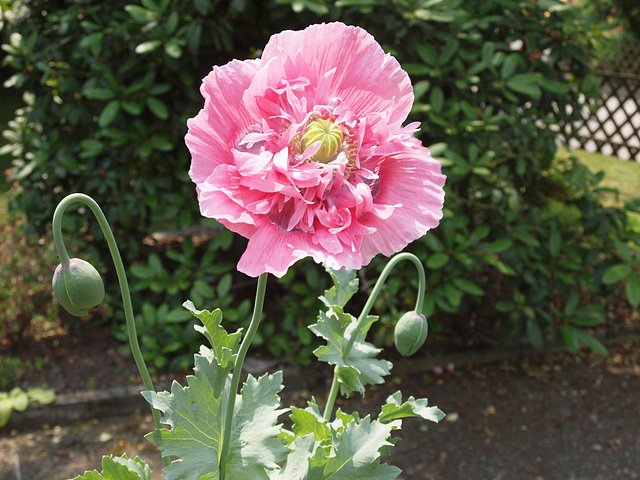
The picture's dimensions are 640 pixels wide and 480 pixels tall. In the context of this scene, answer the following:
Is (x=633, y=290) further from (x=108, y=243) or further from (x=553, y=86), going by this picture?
(x=108, y=243)

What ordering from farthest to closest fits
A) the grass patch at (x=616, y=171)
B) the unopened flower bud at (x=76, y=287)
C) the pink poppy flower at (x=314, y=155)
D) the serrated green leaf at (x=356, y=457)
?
the grass patch at (x=616, y=171) < the serrated green leaf at (x=356, y=457) < the unopened flower bud at (x=76, y=287) < the pink poppy flower at (x=314, y=155)

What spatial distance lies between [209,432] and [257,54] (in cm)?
270

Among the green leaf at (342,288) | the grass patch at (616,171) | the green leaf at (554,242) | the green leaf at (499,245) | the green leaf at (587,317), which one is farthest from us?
the grass patch at (616,171)

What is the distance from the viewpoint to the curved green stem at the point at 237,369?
2.71 feet

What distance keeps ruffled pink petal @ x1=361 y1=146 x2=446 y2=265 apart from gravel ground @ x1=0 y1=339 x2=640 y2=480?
233cm

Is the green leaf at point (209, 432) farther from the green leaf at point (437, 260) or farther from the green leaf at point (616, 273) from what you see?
the green leaf at point (616, 273)

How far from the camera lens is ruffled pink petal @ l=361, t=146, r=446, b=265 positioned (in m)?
0.79

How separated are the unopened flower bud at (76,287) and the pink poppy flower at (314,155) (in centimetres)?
23

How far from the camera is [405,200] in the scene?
0.82m

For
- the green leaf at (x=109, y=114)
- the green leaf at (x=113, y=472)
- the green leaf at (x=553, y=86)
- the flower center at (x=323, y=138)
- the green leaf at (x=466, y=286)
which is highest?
the flower center at (x=323, y=138)

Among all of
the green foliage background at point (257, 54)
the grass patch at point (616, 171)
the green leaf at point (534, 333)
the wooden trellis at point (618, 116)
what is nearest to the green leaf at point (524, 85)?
the green foliage background at point (257, 54)

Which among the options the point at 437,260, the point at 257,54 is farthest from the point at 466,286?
the point at 257,54

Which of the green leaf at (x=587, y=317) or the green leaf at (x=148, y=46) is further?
the green leaf at (x=587, y=317)

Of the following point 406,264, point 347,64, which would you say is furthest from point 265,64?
point 406,264
